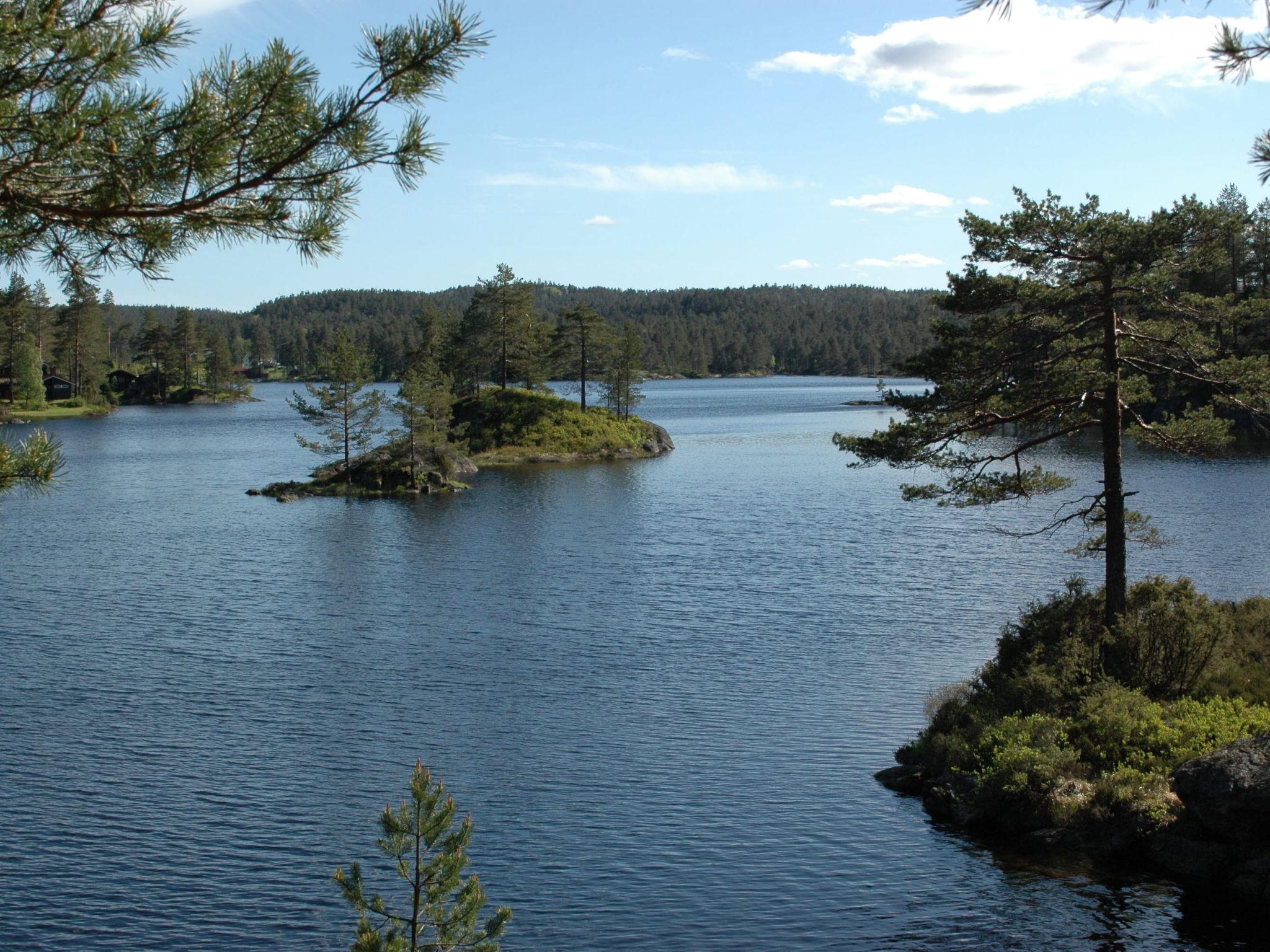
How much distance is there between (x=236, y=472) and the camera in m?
72.2

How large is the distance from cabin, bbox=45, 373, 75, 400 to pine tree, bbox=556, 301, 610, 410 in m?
68.1

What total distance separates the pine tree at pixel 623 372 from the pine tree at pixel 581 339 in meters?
1.43

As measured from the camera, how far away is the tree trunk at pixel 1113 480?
22.4m

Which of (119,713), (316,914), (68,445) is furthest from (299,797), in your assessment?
(68,445)

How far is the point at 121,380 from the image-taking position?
141125mm

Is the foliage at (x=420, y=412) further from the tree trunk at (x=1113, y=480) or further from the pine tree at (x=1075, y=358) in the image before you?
the tree trunk at (x=1113, y=480)

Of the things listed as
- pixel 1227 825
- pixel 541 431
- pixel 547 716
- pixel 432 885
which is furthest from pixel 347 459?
pixel 432 885

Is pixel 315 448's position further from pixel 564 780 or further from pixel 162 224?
pixel 162 224

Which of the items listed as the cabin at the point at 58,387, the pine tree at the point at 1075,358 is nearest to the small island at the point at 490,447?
the pine tree at the point at 1075,358

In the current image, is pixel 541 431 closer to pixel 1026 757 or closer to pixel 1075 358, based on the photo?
Answer: pixel 1075 358

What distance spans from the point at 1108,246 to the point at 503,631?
19.5 m

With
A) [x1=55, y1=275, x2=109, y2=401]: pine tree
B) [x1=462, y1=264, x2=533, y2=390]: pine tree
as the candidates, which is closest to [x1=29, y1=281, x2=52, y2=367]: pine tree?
[x1=55, y1=275, x2=109, y2=401]: pine tree

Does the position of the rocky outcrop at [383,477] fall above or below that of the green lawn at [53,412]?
below

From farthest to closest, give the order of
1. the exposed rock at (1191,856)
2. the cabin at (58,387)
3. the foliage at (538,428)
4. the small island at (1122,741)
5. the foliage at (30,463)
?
the cabin at (58,387) < the foliage at (538,428) < the small island at (1122,741) < the exposed rock at (1191,856) < the foliage at (30,463)
